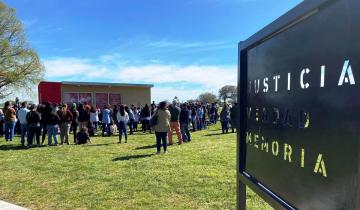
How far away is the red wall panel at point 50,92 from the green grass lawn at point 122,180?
17426 millimetres

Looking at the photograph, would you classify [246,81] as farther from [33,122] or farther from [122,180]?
[33,122]

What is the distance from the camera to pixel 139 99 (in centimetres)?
3659

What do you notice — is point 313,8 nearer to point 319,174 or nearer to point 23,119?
point 319,174

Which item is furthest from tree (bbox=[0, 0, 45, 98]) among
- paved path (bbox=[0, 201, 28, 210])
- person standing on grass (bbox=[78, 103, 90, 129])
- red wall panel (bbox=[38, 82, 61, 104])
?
paved path (bbox=[0, 201, 28, 210])

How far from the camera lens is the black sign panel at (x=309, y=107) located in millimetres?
1517

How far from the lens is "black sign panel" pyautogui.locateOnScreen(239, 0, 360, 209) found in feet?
4.98

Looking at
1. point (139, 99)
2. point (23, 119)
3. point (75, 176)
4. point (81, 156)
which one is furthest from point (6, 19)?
point (75, 176)

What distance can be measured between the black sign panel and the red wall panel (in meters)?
29.4

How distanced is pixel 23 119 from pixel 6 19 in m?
23.3

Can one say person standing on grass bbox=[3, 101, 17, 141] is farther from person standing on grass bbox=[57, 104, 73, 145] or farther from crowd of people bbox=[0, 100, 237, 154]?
person standing on grass bbox=[57, 104, 73, 145]

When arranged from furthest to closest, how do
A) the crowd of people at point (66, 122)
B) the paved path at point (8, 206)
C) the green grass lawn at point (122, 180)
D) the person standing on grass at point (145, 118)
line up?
the person standing on grass at point (145, 118) → the crowd of people at point (66, 122) → the green grass lawn at point (122, 180) → the paved path at point (8, 206)

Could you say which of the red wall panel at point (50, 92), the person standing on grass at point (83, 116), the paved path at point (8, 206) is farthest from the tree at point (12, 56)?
the paved path at point (8, 206)

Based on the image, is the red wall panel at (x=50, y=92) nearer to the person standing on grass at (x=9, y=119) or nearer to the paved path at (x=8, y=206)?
the person standing on grass at (x=9, y=119)

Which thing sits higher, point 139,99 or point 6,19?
point 6,19
